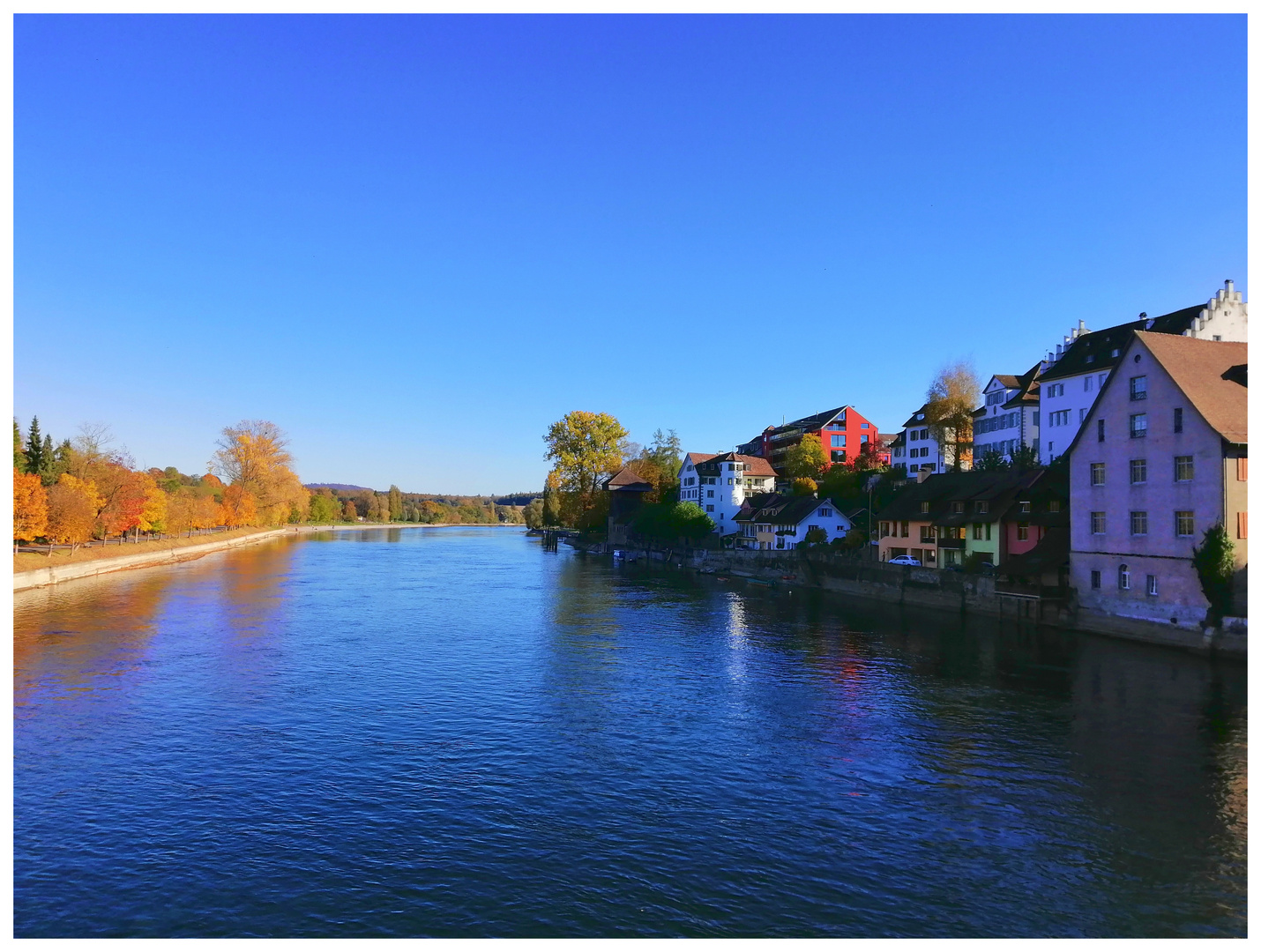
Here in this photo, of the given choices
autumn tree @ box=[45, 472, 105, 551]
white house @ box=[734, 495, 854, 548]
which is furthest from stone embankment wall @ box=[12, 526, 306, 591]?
white house @ box=[734, 495, 854, 548]

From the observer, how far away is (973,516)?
6481 centimetres

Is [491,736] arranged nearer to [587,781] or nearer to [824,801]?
[587,781]

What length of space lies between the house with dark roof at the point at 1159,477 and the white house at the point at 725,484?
68535mm

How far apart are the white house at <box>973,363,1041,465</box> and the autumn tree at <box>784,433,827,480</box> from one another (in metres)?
22.6

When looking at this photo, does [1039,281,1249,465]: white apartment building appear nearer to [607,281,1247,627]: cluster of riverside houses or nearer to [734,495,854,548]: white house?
[607,281,1247,627]: cluster of riverside houses

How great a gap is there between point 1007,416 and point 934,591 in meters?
33.8

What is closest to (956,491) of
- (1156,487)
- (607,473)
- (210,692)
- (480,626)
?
(1156,487)

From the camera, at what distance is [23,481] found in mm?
72562

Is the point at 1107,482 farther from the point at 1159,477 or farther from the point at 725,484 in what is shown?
the point at 725,484

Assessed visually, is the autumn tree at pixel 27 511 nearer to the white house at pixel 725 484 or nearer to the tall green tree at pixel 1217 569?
the white house at pixel 725 484

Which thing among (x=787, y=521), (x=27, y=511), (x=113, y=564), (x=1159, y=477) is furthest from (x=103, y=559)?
(x=1159, y=477)

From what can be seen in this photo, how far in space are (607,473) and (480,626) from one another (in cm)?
8802

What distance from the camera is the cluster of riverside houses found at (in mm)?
41844

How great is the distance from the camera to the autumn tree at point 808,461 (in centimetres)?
11106
